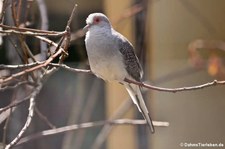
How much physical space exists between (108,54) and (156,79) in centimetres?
128

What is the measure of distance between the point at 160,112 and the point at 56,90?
1.88 ft

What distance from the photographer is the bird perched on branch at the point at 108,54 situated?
5.24 ft

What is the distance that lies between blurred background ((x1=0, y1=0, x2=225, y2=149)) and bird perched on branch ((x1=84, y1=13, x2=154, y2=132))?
1.17 meters

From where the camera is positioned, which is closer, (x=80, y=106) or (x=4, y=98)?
(x=4, y=98)

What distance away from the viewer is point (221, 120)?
9.75 ft

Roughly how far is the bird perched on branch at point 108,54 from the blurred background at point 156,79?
1.17m

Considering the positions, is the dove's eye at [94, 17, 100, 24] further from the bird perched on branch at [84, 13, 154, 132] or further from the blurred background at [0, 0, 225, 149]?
the blurred background at [0, 0, 225, 149]

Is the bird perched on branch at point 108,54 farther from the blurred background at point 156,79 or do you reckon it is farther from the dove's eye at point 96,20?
the blurred background at point 156,79

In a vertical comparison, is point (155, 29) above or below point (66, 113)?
above

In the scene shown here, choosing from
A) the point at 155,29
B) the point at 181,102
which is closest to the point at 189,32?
the point at 155,29

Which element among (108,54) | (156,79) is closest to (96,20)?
(108,54)

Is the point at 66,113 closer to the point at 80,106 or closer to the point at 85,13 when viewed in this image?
the point at 80,106

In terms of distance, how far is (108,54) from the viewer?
1.63 metres

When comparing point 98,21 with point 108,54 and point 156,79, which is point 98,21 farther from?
point 156,79
